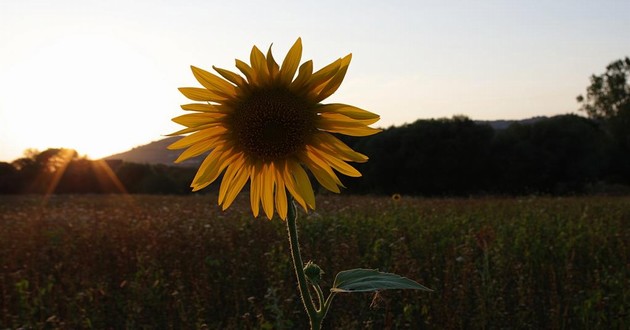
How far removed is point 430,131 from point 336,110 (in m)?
29.6

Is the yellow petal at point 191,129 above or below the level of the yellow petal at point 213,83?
below

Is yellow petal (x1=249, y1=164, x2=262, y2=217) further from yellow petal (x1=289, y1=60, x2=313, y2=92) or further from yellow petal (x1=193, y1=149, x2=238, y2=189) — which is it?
yellow petal (x1=289, y1=60, x2=313, y2=92)

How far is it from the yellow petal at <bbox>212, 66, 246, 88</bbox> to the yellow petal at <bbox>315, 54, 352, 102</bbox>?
0.20 meters

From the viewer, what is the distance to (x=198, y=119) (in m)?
1.51

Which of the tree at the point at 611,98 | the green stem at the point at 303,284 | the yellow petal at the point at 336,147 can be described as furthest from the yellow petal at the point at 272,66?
the tree at the point at 611,98

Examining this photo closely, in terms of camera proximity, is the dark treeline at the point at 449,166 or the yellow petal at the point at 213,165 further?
the dark treeline at the point at 449,166

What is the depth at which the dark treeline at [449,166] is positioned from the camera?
29016 mm

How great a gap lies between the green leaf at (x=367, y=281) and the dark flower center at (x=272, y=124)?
450 mm

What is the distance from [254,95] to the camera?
60.7 inches

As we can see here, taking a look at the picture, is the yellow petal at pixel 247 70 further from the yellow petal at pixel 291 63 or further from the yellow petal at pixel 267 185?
the yellow petal at pixel 267 185

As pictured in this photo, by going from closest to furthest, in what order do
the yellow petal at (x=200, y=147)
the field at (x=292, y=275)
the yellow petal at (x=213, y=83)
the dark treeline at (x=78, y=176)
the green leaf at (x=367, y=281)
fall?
the green leaf at (x=367, y=281) → the yellow petal at (x=213, y=83) → the yellow petal at (x=200, y=147) → the field at (x=292, y=275) → the dark treeline at (x=78, y=176)

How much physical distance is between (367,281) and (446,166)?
94.8 ft

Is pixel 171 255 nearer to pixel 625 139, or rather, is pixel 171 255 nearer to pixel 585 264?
pixel 585 264

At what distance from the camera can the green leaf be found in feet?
3.81
